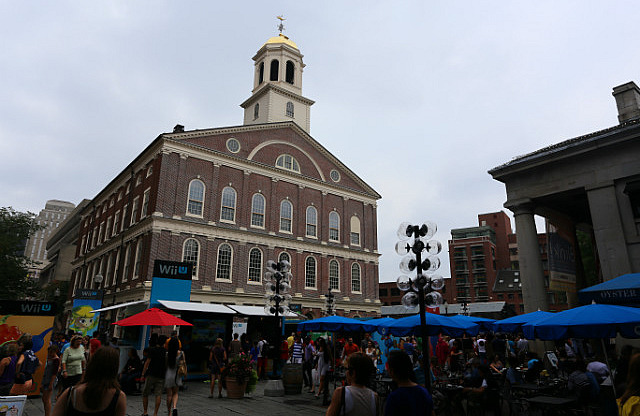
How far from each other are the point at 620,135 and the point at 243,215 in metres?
27.2

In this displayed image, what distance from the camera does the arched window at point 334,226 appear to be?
41.2 meters

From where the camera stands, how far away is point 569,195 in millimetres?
16266

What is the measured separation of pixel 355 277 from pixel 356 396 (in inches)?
1502

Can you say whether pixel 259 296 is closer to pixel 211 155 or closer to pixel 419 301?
pixel 211 155

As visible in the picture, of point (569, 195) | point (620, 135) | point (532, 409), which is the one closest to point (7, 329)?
point (532, 409)

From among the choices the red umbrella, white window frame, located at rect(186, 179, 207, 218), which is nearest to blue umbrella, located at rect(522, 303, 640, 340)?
the red umbrella

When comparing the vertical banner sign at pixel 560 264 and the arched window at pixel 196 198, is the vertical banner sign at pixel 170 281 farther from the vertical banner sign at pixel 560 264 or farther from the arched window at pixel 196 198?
the vertical banner sign at pixel 560 264

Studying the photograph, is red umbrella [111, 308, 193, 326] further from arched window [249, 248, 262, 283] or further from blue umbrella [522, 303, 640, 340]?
arched window [249, 248, 262, 283]

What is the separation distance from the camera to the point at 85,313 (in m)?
25.2

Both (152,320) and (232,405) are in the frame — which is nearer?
(232,405)

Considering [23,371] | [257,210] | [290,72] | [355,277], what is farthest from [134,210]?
[23,371]

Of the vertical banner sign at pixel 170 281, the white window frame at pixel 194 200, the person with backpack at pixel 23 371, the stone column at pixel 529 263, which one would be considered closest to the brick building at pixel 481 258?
the white window frame at pixel 194 200

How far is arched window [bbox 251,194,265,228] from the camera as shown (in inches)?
1415

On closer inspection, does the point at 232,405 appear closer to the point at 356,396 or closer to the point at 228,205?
the point at 356,396
